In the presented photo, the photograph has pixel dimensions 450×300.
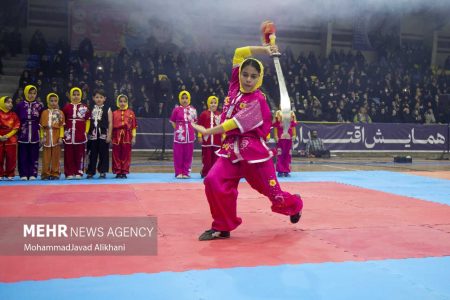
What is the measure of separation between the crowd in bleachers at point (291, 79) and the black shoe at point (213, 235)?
10.4m

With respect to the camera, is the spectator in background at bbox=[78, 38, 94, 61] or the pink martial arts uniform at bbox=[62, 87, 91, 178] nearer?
the pink martial arts uniform at bbox=[62, 87, 91, 178]

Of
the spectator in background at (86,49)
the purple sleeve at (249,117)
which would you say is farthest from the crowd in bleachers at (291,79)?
the purple sleeve at (249,117)

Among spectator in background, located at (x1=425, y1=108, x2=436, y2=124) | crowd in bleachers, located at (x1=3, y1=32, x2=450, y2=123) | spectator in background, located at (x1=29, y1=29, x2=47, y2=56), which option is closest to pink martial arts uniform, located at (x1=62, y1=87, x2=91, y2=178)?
crowd in bleachers, located at (x1=3, y1=32, x2=450, y2=123)

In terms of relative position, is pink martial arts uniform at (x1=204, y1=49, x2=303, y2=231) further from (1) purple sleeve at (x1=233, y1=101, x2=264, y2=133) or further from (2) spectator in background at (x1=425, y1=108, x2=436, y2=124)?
(2) spectator in background at (x1=425, y1=108, x2=436, y2=124)

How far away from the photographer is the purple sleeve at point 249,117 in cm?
424

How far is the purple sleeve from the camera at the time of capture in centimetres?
424

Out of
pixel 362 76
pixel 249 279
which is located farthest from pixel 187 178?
pixel 362 76

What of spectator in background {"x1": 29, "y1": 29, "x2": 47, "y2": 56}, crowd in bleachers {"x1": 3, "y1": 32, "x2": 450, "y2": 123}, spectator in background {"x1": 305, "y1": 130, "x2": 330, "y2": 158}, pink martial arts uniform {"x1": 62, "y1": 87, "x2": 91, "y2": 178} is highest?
spectator in background {"x1": 29, "y1": 29, "x2": 47, "y2": 56}

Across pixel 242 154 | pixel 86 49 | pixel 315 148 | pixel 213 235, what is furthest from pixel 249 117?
pixel 86 49

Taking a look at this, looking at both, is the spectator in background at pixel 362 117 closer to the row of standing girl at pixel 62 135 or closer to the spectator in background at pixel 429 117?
the spectator in background at pixel 429 117

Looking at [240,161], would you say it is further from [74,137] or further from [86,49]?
[86,49]

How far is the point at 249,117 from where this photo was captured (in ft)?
14.0

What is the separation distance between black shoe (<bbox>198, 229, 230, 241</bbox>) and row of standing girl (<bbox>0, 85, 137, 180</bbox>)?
213 inches

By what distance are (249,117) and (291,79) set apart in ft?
52.7
